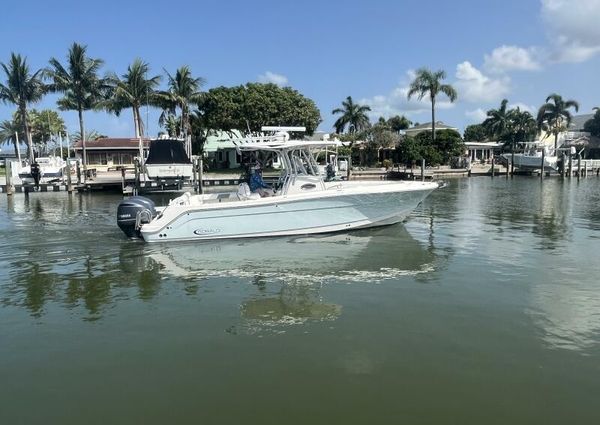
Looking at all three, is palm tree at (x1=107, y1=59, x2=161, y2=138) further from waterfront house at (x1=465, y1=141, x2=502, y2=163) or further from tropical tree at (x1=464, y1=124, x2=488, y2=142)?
tropical tree at (x1=464, y1=124, x2=488, y2=142)

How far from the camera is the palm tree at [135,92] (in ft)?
149

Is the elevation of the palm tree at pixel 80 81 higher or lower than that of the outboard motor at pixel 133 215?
higher

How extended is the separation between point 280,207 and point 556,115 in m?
62.7

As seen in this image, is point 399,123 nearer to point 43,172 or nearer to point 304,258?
point 43,172

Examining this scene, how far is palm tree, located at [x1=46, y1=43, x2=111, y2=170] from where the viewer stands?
45.0 metres

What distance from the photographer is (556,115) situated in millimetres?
65125

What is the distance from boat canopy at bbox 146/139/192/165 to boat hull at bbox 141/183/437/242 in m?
18.7

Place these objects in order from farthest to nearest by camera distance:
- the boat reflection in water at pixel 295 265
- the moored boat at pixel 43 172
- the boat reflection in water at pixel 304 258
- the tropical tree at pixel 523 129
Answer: the tropical tree at pixel 523 129 → the moored boat at pixel 43 172 → the boat reflection in water at pixel 304 258 → the boat reflection in water at pixel 295 265

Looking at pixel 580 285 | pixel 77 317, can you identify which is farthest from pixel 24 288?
pixel 580 285

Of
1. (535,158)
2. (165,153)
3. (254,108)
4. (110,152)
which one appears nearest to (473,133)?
(535,158)

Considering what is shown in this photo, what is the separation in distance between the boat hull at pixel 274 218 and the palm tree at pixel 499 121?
61.0 metres

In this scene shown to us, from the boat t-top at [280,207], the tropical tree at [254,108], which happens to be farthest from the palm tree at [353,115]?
the boat t-top at [280,207]

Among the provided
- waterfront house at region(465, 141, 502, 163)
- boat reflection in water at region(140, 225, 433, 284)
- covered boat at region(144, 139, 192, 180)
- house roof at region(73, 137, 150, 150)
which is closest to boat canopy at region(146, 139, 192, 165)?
covered boat at region(144, 139, 192, 180)

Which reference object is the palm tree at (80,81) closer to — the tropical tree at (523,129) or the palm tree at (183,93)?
the palm tree at (183,93)
